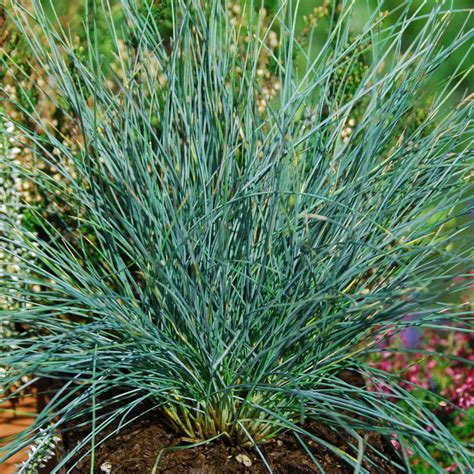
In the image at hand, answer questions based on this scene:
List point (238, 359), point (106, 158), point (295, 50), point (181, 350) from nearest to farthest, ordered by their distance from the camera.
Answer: point (181, 350)
point (238, 359)
point (106, 158)
point (295, 50)

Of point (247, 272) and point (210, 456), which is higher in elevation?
point (247, 272)

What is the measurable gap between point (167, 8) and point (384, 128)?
1235 mm

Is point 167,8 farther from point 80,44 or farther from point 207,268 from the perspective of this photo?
point 207,268

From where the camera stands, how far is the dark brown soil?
170 centimetres

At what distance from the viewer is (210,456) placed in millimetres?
1733

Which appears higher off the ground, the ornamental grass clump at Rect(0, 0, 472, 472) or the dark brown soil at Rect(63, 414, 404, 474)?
the ornamental grass clump at Rect(0, 0, 472, 472)

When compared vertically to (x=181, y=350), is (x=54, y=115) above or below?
above

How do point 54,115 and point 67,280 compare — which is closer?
point 67,280

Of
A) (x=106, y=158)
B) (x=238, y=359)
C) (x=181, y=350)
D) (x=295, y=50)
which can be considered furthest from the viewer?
(x=295, y=50)

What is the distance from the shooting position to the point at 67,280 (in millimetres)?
1899

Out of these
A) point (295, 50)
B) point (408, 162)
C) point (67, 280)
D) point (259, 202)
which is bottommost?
point (67, 280)

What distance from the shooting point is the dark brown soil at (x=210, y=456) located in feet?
5.59

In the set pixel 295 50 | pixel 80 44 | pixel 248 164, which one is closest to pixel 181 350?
pixel 248 164

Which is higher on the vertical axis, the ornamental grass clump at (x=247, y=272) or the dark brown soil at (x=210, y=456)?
the ornamental grass clump at (x=247, y=272)
